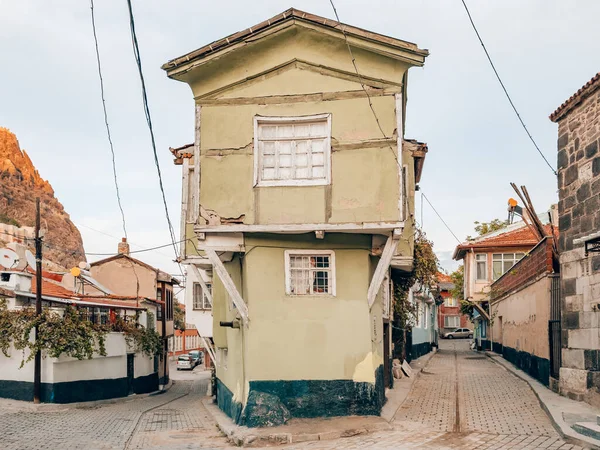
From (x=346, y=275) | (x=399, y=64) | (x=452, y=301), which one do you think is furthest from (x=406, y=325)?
(x=452, y=301)

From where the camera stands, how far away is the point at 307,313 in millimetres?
14234

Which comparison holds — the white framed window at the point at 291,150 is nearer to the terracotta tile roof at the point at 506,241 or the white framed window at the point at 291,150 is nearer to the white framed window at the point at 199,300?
the white framed window at the point at 199,300

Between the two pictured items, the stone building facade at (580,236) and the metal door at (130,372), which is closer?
the stone building facade at (580,236)

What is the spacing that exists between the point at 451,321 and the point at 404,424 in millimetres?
65925

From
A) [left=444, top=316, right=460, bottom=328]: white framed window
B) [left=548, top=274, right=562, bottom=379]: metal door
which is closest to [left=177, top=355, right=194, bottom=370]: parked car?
[left=444, top=316, right=460, bottom=328]: white framed window

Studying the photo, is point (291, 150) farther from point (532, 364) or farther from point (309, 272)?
point (532, 364)

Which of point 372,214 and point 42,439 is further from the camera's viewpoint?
point 42,439

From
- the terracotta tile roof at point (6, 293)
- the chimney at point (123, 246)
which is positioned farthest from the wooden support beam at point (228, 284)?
the chimney at point (123, 246)

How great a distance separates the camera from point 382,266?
45.7 feet

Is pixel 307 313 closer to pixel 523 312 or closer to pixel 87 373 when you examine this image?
pixel 523 312

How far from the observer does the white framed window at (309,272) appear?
47.1 feet

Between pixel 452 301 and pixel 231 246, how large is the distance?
66960mm

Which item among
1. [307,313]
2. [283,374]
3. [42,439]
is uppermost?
[307,313]

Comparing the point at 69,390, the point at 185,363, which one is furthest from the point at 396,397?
the point at 185,363
